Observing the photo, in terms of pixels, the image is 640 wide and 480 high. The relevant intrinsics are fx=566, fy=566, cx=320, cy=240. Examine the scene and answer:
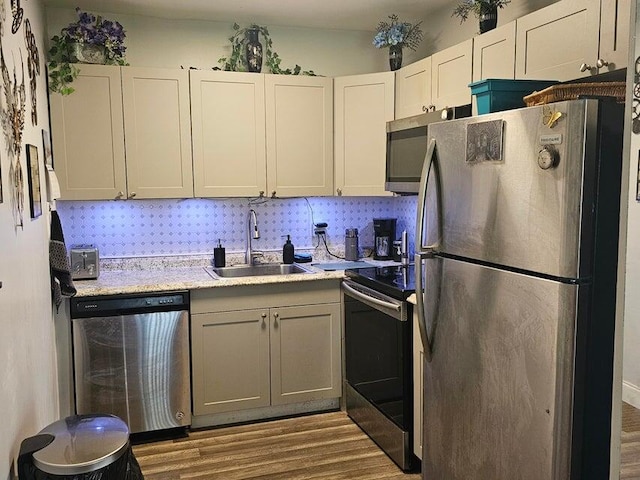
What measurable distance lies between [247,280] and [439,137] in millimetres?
1624

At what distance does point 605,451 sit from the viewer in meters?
1.67

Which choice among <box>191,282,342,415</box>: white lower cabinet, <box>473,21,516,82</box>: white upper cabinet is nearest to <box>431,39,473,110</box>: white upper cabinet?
<box>473,21,516,82</box>: white upper cabinet

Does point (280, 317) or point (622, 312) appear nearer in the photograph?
point (622, 312)

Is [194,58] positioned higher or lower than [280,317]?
higher

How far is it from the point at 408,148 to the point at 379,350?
116 cm

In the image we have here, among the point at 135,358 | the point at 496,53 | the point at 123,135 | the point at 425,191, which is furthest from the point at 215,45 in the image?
the point at 425,191

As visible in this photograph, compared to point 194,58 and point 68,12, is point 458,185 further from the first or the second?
point 68,12

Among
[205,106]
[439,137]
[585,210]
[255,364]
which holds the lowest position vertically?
[255,364]

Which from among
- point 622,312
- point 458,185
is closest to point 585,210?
point 622,312

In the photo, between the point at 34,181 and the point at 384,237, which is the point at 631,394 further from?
the point at 384,237

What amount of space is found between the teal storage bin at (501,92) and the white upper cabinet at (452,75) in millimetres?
673

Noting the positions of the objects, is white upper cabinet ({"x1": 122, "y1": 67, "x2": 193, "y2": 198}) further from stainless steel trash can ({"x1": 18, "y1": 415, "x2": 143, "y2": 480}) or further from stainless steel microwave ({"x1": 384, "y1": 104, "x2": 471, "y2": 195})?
stainless steel trash can ({"x1": 18, "y1": 415, "x2": 143, "y2": 480})

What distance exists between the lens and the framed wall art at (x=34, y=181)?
2.35 m

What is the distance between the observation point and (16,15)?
219cm
